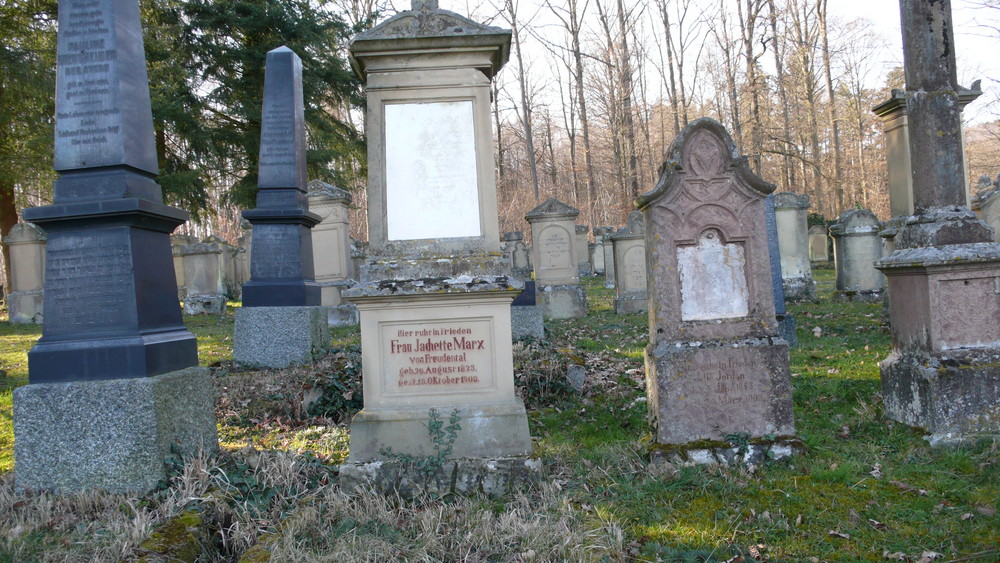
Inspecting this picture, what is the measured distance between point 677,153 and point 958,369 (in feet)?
8.53

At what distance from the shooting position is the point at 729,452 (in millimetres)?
4520

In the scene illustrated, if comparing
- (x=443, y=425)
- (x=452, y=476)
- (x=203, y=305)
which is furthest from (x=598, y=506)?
(x=203, y=305)

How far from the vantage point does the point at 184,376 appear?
4.28 metres

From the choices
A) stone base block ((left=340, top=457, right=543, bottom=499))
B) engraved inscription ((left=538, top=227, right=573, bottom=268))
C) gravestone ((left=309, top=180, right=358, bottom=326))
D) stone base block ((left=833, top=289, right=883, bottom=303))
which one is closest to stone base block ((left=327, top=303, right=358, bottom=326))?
gravestone ((left=309, top=180, right=358, bottom=326))

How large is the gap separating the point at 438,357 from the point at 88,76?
9.90 feet

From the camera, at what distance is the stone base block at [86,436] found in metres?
3.86

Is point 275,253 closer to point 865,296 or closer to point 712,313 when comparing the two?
point 712,313

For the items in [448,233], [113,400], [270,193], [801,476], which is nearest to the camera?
[113,400]

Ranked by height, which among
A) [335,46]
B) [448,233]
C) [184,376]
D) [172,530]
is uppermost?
[335,46]

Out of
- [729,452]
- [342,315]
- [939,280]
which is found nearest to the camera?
[729,452]

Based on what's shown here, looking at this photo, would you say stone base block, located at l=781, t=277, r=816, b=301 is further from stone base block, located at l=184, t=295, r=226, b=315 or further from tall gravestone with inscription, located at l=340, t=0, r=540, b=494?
stone base block, located at l=184, t=295, r=226, b=315

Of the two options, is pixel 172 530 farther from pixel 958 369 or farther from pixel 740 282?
pixel 958 369

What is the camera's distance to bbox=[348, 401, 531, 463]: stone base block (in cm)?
420

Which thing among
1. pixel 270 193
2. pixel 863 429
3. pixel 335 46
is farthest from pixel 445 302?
pixel 335 46
